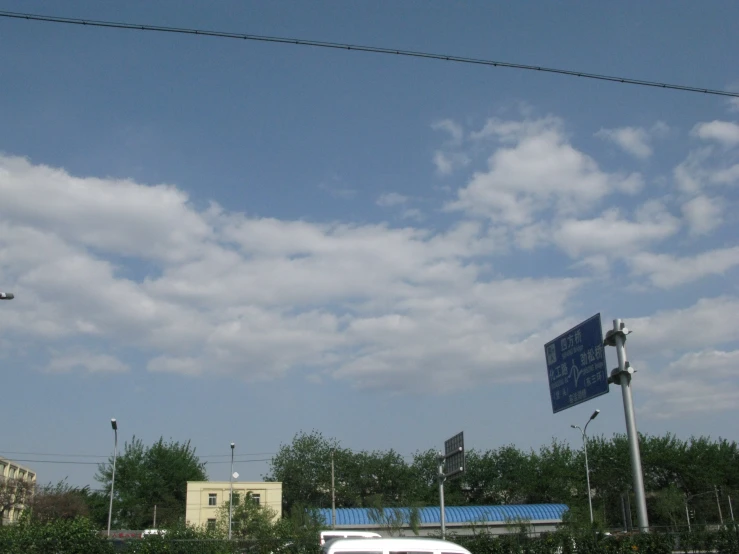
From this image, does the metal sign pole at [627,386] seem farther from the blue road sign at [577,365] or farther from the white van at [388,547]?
the white van at [388,547]

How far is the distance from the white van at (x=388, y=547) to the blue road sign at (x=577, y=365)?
278 inches

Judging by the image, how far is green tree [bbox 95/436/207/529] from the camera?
72.0 meters

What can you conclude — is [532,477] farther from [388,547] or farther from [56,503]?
[388,547]

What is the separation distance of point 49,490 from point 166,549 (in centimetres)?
5131

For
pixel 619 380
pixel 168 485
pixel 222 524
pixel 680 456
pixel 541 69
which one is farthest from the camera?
pixel 168 485

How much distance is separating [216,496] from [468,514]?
25.2 metres

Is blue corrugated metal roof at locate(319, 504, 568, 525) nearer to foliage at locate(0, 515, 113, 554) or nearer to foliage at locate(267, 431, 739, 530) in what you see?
foliage at locate(267, 431, 739, 530)

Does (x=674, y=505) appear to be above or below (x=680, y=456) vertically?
below

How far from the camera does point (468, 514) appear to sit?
49625 mm

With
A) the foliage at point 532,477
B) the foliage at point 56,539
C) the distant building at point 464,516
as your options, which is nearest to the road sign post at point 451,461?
the foliage at point 56,539

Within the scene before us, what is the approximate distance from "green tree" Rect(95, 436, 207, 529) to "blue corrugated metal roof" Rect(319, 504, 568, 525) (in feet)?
90.4

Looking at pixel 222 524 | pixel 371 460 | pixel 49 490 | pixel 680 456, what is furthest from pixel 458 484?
pixel 49 490

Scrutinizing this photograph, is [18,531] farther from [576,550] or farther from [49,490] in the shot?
[49,490]

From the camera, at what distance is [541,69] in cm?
1212
